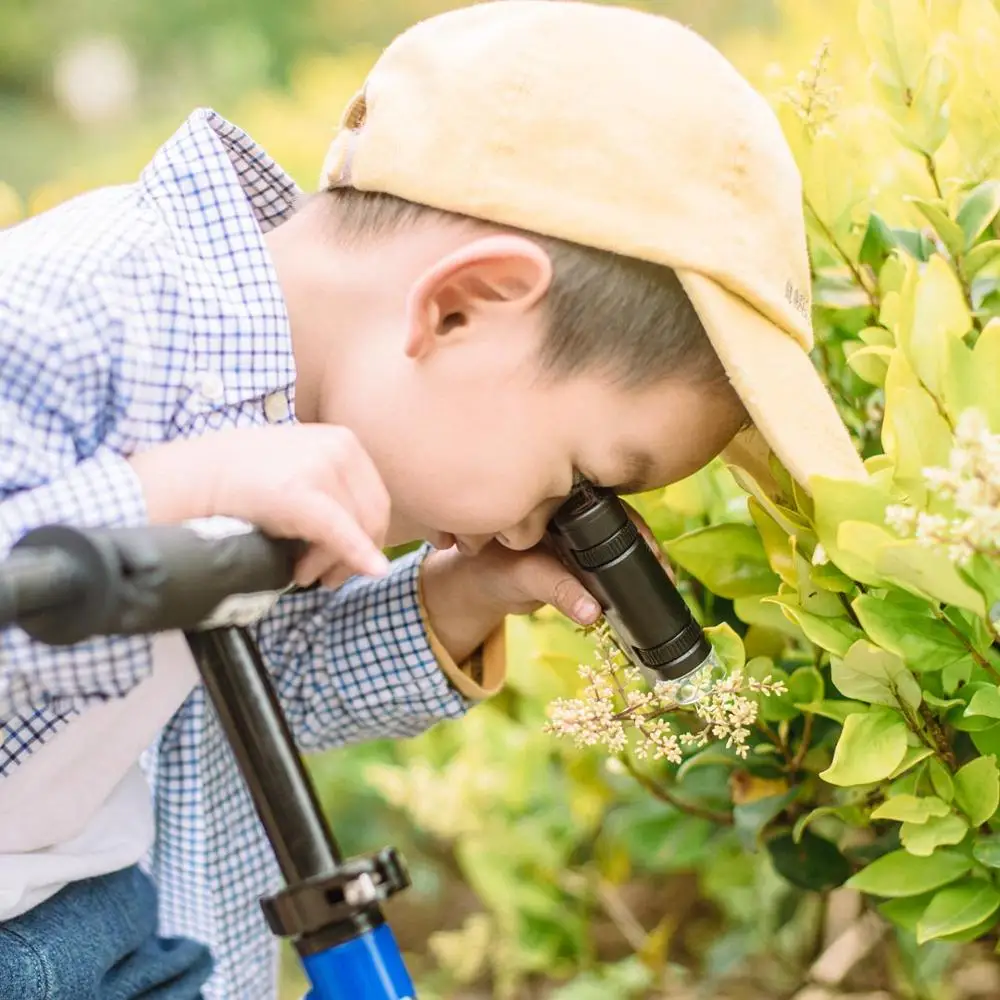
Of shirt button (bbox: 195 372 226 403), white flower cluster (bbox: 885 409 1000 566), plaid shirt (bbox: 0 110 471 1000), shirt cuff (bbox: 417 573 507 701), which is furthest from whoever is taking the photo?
shirt cuff (bbox: 417 573 507 701)

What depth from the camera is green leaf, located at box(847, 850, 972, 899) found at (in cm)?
86

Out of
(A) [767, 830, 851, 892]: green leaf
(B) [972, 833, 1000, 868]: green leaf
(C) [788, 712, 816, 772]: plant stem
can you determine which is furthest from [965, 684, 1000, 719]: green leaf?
(A) [767, 830, 851, 892]: green leaf

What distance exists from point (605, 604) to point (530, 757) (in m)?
0.61

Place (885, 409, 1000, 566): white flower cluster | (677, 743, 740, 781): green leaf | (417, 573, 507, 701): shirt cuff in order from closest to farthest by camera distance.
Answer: (885, 409, 1000, 566): white flower cluster
(677, 743, 740, 781): green leaf
(417, 573, 507, 701): shirt cuff

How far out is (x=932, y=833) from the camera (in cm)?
83

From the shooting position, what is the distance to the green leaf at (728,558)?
919 millimetres

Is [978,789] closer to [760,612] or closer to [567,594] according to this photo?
[760,612]

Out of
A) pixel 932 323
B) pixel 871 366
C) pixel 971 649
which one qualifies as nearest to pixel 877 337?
pixel 871 366

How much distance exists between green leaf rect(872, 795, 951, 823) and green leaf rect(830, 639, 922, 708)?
2.4 inches

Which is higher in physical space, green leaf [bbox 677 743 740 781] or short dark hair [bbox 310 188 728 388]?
short dark hair [bbox 310 188 728 388]

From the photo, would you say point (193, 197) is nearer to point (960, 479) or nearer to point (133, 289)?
point (133, 289)

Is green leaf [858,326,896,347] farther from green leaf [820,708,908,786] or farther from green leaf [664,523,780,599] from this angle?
green leaf [820,708,908,786]

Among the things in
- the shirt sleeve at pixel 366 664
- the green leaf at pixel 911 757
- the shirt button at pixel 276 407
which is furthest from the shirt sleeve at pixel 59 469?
the green leaf at pixel 911 757

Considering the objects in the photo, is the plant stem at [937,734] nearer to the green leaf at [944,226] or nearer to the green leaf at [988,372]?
the green leaf at [988,372]
